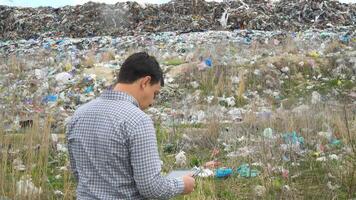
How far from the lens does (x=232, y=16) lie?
16.8m

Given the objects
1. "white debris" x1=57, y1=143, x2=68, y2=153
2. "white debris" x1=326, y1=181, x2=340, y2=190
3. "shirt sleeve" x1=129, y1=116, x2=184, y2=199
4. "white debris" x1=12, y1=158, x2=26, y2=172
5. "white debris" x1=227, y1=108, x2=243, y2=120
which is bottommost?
"white debris" x1=227, y1=108, x2=243, y2=120

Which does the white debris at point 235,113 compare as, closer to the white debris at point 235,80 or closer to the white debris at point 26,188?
the white debris at point 235,80

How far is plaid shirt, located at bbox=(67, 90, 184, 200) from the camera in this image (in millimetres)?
2025

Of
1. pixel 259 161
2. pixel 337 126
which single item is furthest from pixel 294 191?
pixel 337 126

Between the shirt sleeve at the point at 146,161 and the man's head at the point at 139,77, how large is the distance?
13cm

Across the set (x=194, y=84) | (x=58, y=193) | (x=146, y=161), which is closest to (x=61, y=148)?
(x=58, y=193)

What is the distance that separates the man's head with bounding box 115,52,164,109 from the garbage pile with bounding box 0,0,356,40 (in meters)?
13.5

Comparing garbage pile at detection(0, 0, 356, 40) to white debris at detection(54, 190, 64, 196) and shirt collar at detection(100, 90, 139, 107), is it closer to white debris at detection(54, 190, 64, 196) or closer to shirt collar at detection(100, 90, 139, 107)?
white debris at detection(54, 190, 64, 196)

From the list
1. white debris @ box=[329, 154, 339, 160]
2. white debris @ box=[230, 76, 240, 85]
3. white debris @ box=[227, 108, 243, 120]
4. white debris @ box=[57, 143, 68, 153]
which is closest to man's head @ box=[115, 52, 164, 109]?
white debris @ box=[329, 154, 339, 160]

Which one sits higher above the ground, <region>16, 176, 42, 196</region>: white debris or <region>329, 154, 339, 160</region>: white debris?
<region>16, 176, 42, 196</region>: white debris

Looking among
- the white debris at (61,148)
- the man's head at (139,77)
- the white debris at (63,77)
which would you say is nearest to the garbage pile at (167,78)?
the white debris at (63,77)

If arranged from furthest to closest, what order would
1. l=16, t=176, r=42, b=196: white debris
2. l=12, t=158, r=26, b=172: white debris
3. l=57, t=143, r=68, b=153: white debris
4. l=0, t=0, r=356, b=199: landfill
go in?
1. l=57, t=143, r=68, b=153: white debris
2. l=0, t=0, r=356, b=199: landfill
3. l=12, t=158, r=26, b=172: white debris
4. l=16, t=176, r=42, b=196: white debris

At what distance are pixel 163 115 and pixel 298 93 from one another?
2.01m

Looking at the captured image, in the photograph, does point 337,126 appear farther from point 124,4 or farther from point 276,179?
point 124,4
